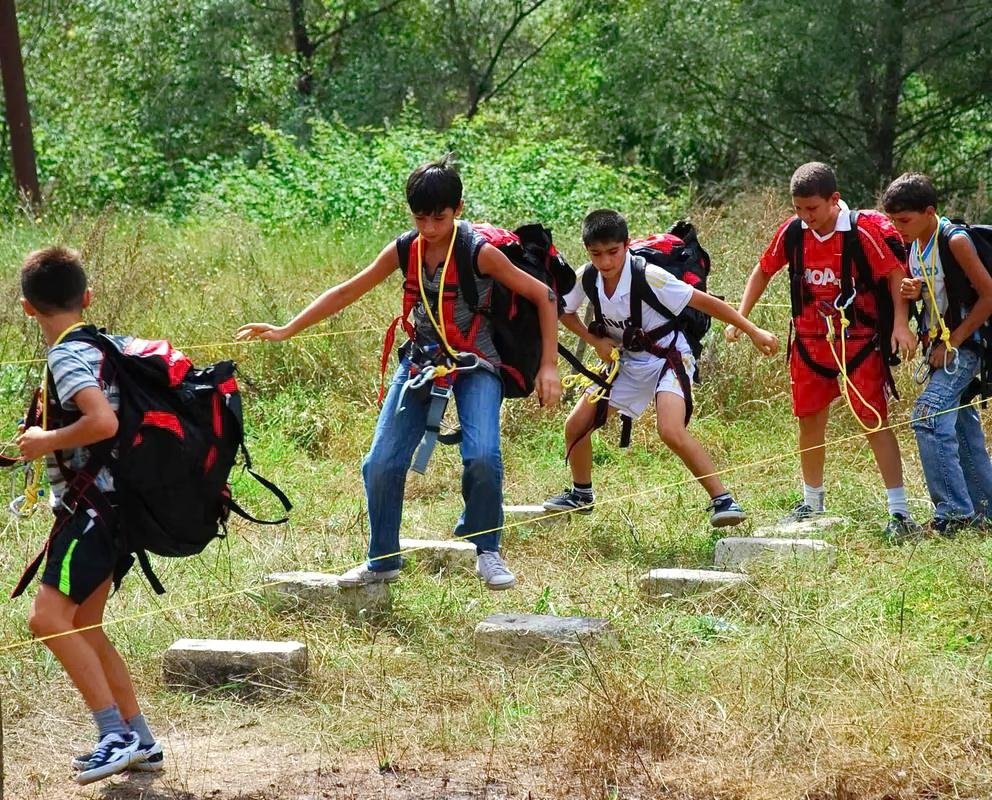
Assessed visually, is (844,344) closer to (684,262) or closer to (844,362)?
(844,362)

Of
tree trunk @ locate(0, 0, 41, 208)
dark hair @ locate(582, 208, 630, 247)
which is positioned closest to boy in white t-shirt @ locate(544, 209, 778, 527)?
dark hair @ locate(582, 208, 630, 247)

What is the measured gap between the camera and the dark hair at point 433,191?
209 inches

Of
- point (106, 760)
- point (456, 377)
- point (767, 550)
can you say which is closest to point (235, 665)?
point (106, 760)

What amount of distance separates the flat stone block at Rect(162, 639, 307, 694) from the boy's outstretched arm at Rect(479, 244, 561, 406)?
1.37 metres

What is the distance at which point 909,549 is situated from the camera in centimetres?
595

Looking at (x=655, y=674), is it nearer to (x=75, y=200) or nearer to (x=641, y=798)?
(x=641, y=798)

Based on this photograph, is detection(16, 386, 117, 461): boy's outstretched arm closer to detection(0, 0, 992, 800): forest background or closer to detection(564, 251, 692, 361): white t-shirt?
detection(0, 0, 992, 800): forest background

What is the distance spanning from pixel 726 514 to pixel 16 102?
1074 cm

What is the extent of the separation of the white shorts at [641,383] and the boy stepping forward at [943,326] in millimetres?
1090

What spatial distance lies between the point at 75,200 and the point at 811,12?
9.36 meters

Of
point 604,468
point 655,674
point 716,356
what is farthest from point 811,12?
point 655,674

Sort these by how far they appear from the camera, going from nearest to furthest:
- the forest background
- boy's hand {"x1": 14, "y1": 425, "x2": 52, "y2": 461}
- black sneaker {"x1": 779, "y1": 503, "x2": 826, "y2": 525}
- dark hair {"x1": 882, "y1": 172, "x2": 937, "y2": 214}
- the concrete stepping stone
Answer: boy's hand {"x1": 14, "y1": 425, "x2": 52, "y2": 461} < the forest background < the concrete stepping stone < dark hair {"x1": 882, "y1": 172, "x2": 937, "y2": 214} < black sneaker {"x1": 779, "y1": 503, "x2": 826, "y2": 525}

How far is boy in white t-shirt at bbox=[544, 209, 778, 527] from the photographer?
6219 mm

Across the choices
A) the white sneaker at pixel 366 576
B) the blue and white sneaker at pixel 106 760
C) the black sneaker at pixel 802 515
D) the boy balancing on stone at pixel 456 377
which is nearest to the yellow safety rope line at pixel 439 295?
the boy balancing on stone at pixel 456 377
